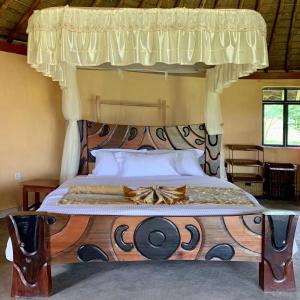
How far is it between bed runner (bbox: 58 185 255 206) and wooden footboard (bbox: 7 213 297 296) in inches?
9.8

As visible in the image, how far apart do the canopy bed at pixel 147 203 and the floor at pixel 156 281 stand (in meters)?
0.17

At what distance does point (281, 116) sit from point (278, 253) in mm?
4188

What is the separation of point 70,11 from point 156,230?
1.93 metres

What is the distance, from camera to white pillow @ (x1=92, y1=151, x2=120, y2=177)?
4.35 m

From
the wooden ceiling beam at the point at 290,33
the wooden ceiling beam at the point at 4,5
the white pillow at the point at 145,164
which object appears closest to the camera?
the wooden ceiling beam at the point at 4,5

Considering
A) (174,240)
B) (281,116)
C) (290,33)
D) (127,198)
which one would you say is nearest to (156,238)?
(174,240)

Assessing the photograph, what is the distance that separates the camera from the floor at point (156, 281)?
2.73m

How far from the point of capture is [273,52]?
5.93 meters

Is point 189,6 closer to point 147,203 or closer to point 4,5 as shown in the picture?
point 4,5

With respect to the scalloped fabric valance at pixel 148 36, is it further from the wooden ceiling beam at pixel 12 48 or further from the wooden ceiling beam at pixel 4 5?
the wooden ceiling beam at pixel 12 48

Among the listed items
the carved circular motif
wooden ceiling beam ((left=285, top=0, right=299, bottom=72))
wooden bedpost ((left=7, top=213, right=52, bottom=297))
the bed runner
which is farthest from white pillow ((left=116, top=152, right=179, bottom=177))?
wooden ceiling beam ((left=285, top=0, right=299, bottom=72))

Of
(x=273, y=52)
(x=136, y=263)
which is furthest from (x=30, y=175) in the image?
(x=273, y=52)

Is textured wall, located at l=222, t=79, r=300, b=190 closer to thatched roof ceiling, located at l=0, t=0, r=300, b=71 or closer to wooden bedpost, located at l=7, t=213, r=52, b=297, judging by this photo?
thatched roof ceiling, located at l=0, t=0, r=300, b=71

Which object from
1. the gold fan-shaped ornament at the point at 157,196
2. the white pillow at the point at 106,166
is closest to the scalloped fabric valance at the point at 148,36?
the gold fan-shaped ornament at the point at 157,196
